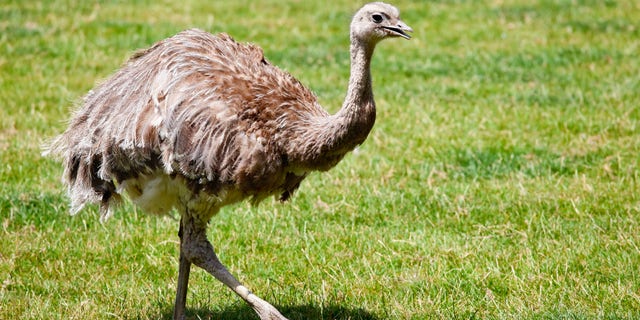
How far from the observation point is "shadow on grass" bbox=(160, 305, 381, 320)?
609 centimetres

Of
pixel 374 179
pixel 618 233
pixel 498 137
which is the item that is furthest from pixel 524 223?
pixel 498 137

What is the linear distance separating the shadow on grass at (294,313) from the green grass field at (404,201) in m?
0.01

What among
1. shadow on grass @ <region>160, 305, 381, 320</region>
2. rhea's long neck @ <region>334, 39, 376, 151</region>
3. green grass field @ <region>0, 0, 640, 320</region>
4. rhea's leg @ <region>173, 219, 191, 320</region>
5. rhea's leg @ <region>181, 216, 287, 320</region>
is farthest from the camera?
green grass field @ <region>0, 0, 640, 320</region>

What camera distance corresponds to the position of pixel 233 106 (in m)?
5.62

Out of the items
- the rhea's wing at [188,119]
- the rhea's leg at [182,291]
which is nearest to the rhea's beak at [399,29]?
the rhea's wing at [188,119]

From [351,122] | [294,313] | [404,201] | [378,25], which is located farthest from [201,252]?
[404,201]

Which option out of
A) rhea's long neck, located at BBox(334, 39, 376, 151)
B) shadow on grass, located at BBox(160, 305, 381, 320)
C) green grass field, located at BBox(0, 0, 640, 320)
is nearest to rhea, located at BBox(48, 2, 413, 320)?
rhea's long neck, located at BBox(334, 39, 376, 151)

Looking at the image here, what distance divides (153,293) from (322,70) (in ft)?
19.0

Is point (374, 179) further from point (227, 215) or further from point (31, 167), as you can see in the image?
point (31, 167)

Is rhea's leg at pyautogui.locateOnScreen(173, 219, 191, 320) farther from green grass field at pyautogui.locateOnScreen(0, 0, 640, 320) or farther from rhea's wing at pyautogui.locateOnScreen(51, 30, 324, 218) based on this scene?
rhea's wing at pyautogui.locateOnScreen(51, 30, 324, 218)

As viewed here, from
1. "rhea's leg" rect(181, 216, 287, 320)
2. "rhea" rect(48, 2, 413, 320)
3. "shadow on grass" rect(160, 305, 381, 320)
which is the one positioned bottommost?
"shadow on grass" rect(160, 305, 381, 320)

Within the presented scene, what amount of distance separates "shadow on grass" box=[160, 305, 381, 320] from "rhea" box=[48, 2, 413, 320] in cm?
29

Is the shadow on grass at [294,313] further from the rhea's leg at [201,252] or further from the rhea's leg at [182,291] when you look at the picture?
the rhea's leg at [201,252]

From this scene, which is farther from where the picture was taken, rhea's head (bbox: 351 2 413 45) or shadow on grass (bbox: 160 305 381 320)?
shadow on grass (bbox: 160 305 381 320)
